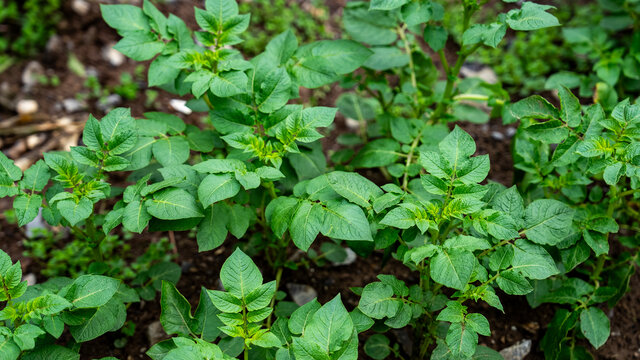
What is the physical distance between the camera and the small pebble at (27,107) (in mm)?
3730

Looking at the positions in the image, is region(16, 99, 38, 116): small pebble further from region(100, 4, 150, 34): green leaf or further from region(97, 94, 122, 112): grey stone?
region(100, 4, 150, 34): green leaf

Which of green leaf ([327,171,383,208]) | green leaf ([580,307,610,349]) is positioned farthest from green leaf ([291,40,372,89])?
green leaf ([580,307,610,349])

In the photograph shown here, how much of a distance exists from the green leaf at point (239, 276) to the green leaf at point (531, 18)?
4.88ft

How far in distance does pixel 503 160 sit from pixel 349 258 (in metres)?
1.33

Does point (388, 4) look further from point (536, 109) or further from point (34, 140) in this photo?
point (34, 140)

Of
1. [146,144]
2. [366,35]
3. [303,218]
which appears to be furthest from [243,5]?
[303,218]

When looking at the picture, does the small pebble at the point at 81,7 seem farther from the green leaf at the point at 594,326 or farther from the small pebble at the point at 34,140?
the green leaf at the point at 594,326

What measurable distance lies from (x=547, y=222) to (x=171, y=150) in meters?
1.65

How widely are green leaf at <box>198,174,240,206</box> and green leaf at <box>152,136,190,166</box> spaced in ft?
1.18

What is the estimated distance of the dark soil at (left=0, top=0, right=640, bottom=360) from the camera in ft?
8.75

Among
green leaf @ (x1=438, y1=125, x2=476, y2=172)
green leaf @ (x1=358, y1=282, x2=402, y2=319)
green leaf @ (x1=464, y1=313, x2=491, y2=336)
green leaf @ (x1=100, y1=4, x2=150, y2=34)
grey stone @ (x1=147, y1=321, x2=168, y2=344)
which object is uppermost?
green leaf @ (x1=100, y1=4, x2=150, y2=34)

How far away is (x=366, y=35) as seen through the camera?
2.98 metres

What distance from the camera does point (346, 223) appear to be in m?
2.01

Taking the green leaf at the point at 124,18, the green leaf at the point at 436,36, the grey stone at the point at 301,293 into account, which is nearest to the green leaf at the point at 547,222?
the green leaf at the point at 436,36
